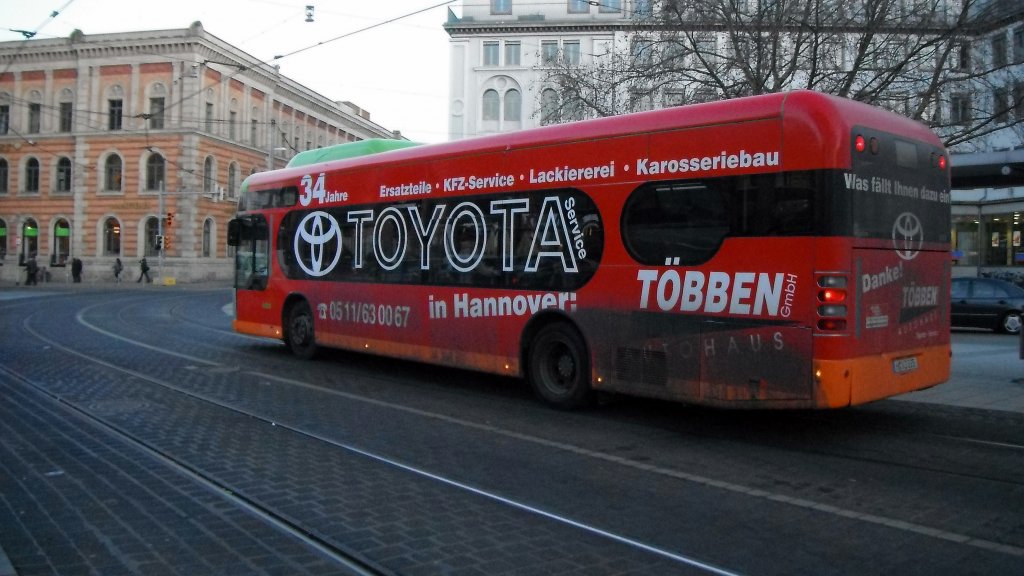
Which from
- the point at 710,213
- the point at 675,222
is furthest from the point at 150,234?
the point at 710,213

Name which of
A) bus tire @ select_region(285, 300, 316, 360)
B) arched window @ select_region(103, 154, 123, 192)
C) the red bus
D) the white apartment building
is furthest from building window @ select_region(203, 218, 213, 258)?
the red bus

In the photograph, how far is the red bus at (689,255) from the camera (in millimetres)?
7176

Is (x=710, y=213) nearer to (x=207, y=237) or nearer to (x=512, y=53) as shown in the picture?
(x=512, y=53)

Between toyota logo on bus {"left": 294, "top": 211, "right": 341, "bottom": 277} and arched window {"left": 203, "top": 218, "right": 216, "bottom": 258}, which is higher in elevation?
arched window {"left": 203, "top": 218, "right": 216, "bottom": 258}

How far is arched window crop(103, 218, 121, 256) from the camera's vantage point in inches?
2120

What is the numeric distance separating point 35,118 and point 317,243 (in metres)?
52.3

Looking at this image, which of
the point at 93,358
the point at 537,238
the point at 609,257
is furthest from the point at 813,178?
the point at 93,358

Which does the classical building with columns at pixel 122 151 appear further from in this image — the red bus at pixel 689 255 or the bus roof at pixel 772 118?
the bus roof at pixel 772 118

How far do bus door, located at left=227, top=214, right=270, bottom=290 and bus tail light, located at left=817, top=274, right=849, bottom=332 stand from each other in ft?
33.9

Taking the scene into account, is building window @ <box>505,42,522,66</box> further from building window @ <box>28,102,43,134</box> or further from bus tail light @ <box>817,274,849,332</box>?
bus tail light @ <box>817,274,849,332</box>

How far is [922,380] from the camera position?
26.4ft

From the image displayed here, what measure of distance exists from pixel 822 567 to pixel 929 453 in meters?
3.56

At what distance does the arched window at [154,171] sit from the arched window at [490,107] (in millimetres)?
21283

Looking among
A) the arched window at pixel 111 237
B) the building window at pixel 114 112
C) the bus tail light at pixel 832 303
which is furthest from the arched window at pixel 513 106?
the bus tail light at pixel 832 303
